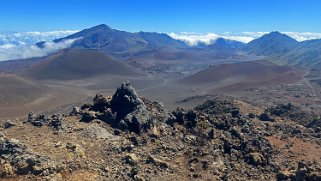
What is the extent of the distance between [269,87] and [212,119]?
126 meters

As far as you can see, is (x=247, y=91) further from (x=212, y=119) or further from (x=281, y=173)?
(x=281, y=173)

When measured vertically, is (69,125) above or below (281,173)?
above

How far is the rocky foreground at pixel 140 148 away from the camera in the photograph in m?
31.5

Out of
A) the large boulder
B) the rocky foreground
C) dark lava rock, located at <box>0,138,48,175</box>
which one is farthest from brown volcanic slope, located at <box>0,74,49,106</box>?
dark lava rock, located at <box>0,138,48,175</box>

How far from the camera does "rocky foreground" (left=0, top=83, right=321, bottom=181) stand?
103 ft

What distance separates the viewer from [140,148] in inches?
1510

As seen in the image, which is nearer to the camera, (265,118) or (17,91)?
(265,118)

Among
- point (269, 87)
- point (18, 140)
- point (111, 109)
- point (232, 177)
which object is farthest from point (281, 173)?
point (269, 87)

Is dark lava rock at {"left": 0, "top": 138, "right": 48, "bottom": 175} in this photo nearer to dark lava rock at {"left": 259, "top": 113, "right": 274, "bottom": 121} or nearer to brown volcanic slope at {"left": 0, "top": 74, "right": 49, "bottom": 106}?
dark lava rock at {"left": 259, "top": 113, "right": 274, "bottom": 121}

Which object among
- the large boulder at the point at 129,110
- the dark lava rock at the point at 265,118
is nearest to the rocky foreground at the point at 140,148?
the large boulder at the point at 129,110

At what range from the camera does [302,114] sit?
73.8 m

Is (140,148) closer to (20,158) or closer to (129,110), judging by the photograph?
(129,110)

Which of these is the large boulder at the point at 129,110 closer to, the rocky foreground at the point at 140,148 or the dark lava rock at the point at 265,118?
the rocky foreground at the point at 140,148

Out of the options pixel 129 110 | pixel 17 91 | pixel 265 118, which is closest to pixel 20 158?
pixel 129 110
